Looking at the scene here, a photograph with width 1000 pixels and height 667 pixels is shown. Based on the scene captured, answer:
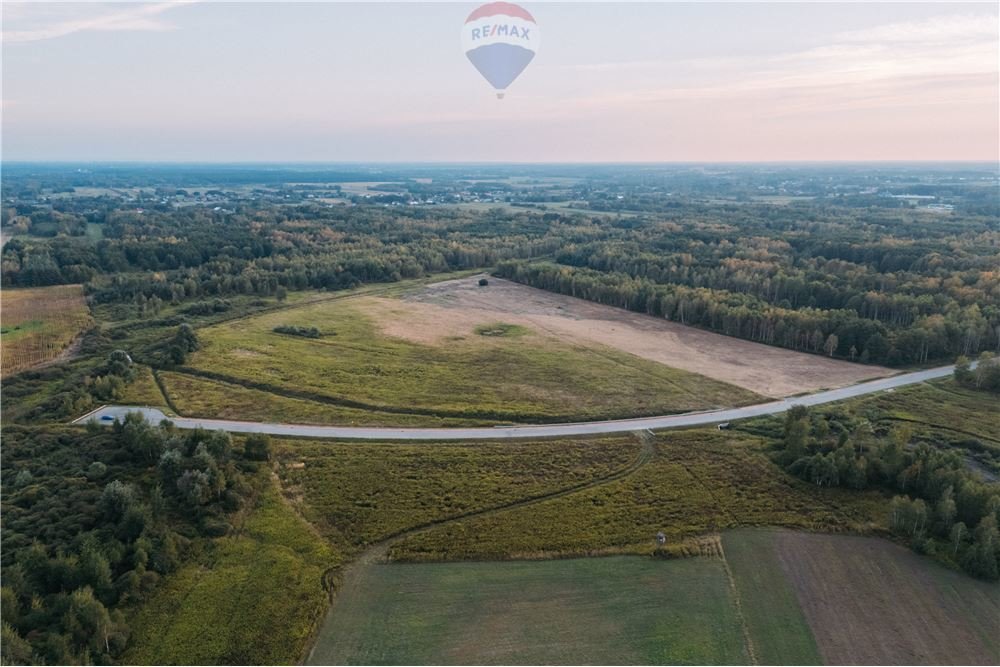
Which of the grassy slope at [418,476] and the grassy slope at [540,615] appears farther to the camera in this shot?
the grassy slope at [418,476]

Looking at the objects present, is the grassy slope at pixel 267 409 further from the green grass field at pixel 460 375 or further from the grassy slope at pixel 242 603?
the grassy slope at pixel 242 603

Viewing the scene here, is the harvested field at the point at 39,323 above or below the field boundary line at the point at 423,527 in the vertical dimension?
above

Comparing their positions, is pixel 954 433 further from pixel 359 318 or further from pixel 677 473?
pixel 359 318

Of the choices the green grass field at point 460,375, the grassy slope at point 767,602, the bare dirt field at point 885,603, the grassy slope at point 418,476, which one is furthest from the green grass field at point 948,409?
the grassy slope at point 418,476

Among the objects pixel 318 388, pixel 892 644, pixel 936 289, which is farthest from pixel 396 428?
pixel 936 289

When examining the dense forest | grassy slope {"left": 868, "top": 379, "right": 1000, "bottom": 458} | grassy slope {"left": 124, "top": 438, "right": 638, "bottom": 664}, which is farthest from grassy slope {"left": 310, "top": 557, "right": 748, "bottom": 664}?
grassy slope {"left": 868, "top": 379, "right": 1000, "bottom": 458}

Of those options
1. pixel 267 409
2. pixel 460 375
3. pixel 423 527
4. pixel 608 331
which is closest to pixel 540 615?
pixel 423 527
